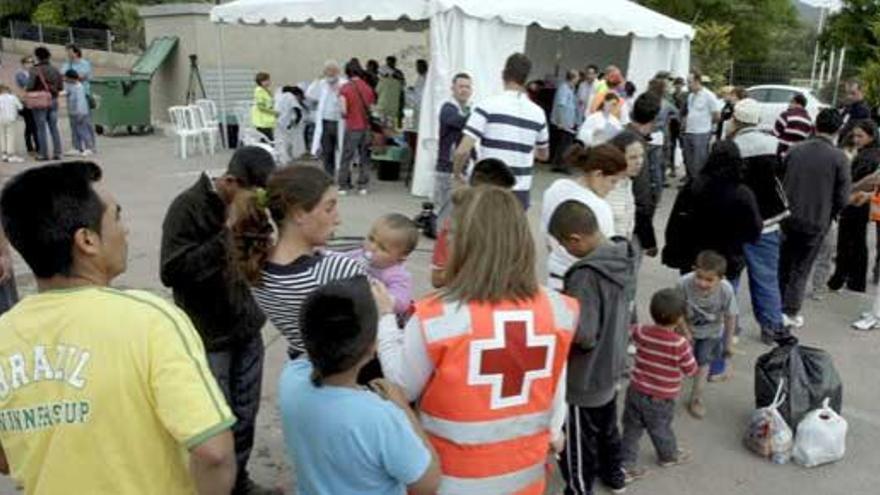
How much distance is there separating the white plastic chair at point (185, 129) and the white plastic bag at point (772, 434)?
11297 millimetres

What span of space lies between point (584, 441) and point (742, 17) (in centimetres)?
3649

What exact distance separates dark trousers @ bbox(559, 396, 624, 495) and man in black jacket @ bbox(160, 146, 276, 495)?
4.54 ft

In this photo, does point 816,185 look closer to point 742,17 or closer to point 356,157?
point 356,157

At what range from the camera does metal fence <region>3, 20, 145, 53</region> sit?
33.8m

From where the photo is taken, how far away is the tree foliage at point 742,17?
33.5 m

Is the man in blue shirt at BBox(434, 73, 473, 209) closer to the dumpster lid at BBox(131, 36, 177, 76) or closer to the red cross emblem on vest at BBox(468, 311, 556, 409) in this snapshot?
the red cross emblem on vest at BBox(468, 311, 556, 409)

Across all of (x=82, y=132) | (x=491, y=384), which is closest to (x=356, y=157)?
(x=82, y=132)

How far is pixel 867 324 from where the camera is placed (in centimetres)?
608

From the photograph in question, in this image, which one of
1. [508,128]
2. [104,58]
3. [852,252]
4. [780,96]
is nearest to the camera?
[508,128]

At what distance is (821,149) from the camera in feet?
18.3

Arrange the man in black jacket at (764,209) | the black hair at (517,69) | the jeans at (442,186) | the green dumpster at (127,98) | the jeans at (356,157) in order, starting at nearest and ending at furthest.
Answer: the man in black jacket at (764,209), the black hair at (517,69), the jeans at (442,186), the jeans at (356,157), the green dumpster at (127,98)

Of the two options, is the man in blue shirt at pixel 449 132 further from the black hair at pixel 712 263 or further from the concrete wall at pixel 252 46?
the concrete wall at pixel 252 46

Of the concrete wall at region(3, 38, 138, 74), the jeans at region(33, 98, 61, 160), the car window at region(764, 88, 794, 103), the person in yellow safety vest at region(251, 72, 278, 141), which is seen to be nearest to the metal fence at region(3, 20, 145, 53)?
the concrete wall at region(3, 38, 138, 74)

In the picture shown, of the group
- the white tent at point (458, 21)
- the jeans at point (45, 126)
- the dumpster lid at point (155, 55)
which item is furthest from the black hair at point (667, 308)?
the dumpster lid at point (155, 55)
